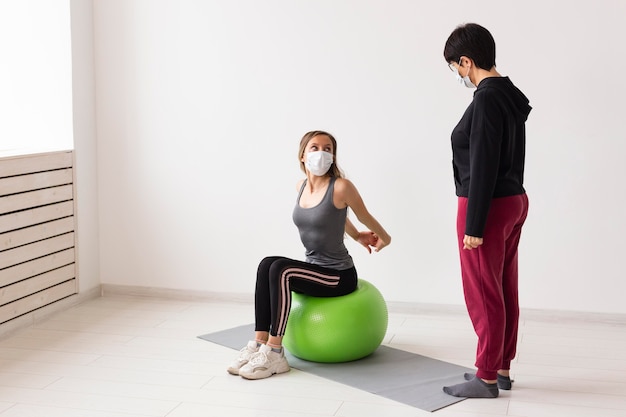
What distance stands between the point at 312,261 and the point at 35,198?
145 centimetres

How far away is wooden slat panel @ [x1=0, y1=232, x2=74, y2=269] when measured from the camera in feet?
12.7

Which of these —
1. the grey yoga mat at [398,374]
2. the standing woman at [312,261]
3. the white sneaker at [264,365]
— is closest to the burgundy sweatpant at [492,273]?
the grey yoga mat at [398,374]

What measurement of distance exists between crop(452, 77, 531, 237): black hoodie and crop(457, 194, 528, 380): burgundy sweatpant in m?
0.06

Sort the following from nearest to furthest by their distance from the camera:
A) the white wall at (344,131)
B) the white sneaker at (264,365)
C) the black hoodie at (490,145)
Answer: the black hoodie at (490,145) < the white sneaker at (264,365) < the white wall at (344,131)

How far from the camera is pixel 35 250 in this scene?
4102 millimetres

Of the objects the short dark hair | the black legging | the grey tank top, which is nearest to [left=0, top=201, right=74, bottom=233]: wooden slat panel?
the black legging

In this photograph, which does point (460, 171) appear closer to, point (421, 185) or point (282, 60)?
point (421, 185)

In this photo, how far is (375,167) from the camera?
432 centimetres

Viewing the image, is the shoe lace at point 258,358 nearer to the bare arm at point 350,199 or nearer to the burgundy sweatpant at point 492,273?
the bare arm at point 350,199

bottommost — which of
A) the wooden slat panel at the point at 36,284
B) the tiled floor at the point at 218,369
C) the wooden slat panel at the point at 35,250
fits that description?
the tiled floor at the point at 218,369

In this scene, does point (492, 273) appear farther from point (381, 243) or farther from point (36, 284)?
point (36, 284)

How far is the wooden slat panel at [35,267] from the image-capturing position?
3.88 metres

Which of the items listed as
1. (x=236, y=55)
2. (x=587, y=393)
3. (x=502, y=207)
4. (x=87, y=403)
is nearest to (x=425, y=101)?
(x=236, y=55)

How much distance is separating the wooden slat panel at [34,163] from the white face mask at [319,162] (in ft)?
4.55
